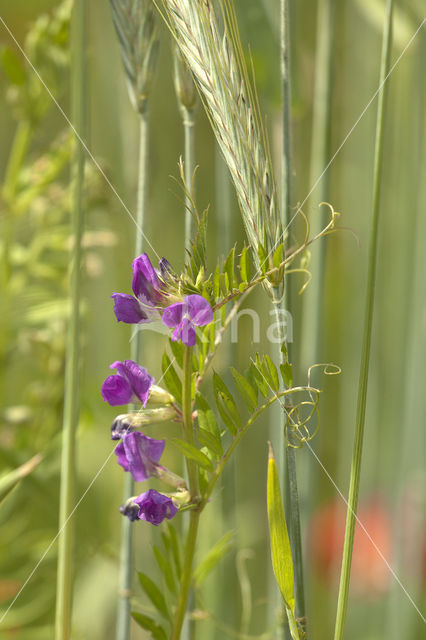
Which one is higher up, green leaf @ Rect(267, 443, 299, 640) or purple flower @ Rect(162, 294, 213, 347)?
purple flower @ Rect(162, 294, 213, 347)

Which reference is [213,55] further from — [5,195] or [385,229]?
[385,229]

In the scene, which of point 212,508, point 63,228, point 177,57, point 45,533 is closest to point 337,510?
point 212,508

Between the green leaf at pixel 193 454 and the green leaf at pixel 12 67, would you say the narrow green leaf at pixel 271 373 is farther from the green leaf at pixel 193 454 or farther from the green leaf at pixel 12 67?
the green leaf at pixel 12 67

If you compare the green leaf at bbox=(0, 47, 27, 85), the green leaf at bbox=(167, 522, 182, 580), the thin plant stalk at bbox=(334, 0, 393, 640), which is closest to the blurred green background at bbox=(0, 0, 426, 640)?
the green leaf at bbox=(0, 47, 27, 85)

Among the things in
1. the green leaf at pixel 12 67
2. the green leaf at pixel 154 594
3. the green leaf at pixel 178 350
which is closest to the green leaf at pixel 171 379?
the green leaf at pixel 178 350

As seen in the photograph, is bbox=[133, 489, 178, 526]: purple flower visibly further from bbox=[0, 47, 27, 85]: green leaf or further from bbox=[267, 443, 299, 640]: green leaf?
bbox=[0, 47, 27, 85]: green leaf

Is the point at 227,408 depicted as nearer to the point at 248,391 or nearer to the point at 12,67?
the point at 248,391
